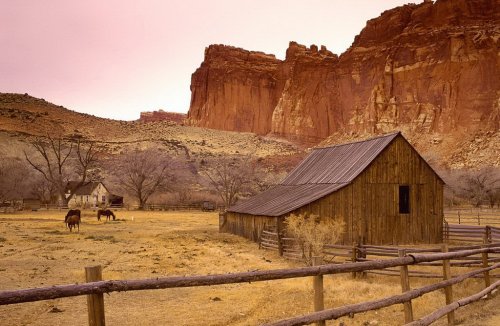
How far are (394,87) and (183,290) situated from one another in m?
102

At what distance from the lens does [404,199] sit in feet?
80.2

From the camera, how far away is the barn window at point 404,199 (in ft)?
79.0

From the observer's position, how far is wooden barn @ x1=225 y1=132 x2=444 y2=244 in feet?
73.8

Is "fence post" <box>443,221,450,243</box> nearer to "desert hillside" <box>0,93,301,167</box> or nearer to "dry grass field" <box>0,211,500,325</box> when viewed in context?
"dry grass field" <box>0,211,500,325</box>

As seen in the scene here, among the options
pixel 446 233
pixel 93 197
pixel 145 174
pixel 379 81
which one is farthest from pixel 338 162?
pixel 379 81

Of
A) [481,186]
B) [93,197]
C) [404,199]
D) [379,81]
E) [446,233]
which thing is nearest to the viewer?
[404,199]

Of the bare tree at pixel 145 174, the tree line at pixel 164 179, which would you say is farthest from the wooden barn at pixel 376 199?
the bare tree at pixel 145 174

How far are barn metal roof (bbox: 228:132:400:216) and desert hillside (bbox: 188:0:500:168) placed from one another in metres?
54.5

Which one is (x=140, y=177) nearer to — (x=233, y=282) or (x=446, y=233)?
(x=446, y=233)

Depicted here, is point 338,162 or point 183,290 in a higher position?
point 338,162

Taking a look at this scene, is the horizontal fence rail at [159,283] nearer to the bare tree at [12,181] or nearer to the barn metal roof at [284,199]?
the barn metal roof at [284,199]

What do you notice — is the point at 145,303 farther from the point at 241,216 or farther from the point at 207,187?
the point at 207,187

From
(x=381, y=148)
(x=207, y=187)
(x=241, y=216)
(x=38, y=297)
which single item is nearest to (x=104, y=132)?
(x=207, y=187)

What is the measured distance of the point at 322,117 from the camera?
12544 cm
